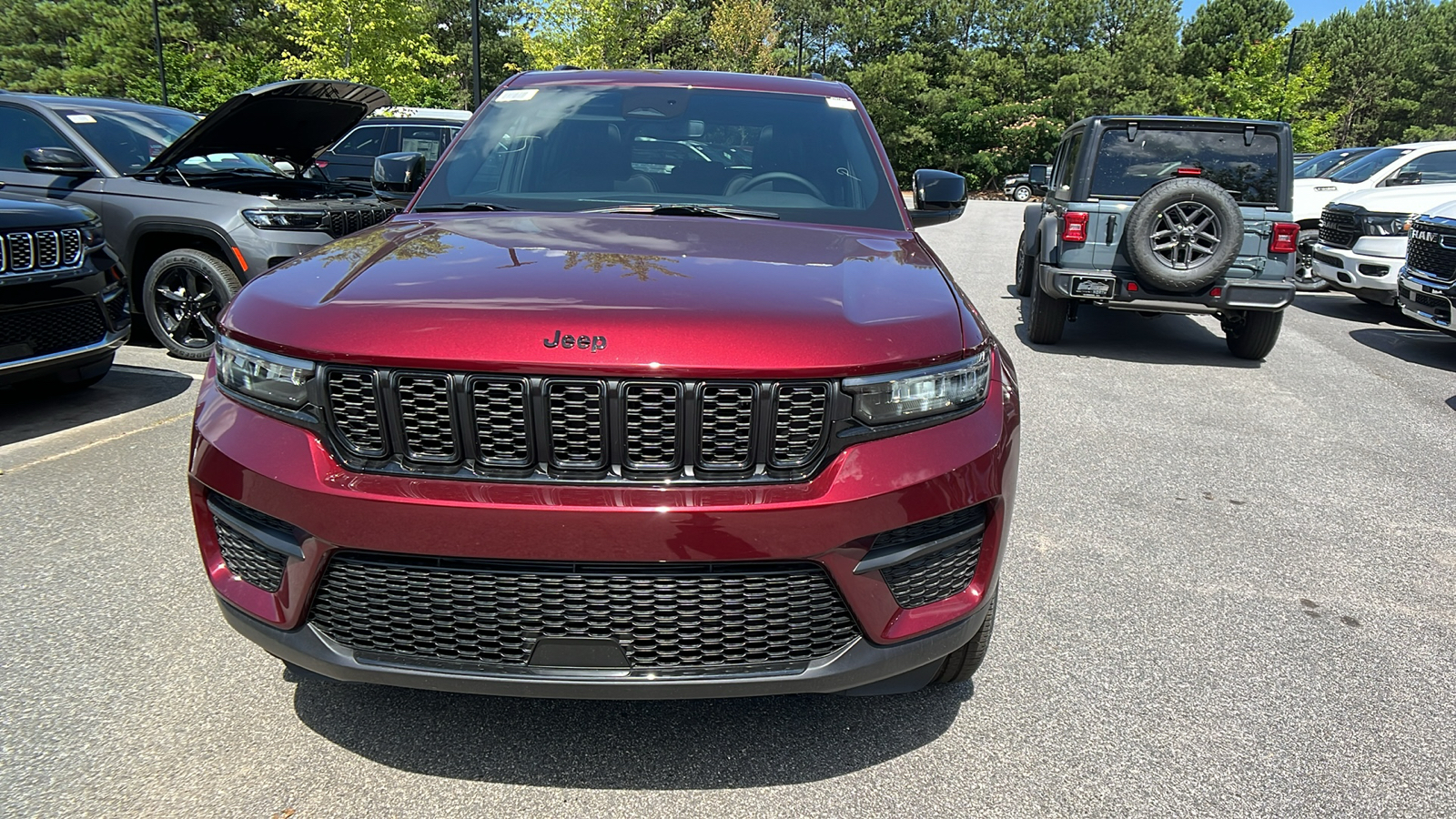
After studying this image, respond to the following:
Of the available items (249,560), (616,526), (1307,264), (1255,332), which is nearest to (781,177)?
(616,526)

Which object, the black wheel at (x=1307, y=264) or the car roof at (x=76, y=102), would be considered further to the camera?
the black wheel at (x=1307, y=264)

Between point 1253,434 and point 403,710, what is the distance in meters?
5.23

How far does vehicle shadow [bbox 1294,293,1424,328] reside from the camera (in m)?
10.9

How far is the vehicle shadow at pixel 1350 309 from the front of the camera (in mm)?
10859

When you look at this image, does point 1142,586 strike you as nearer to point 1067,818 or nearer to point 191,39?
point 1067,818

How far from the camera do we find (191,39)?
138ft

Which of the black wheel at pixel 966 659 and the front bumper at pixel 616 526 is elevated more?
the front bumper at pixel 616 526

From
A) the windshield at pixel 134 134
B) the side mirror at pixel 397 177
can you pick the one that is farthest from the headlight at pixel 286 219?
the side mirror at pixel 397 177

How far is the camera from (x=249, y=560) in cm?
221

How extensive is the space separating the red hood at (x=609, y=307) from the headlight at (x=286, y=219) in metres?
4.34

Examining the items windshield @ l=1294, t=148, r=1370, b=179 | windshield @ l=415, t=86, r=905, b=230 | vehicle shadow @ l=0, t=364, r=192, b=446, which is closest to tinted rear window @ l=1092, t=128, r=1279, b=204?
windshield @ l=415, t=86, r=905, b=230

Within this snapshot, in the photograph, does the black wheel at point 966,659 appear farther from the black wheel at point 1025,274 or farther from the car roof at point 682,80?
the black wheel at point 1025,274

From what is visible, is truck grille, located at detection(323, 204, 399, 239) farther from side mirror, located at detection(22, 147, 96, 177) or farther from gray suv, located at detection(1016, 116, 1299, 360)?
gray suv, located at detection(1016, 116, 1299, 360)

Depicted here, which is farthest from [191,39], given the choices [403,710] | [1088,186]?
[403,710]
